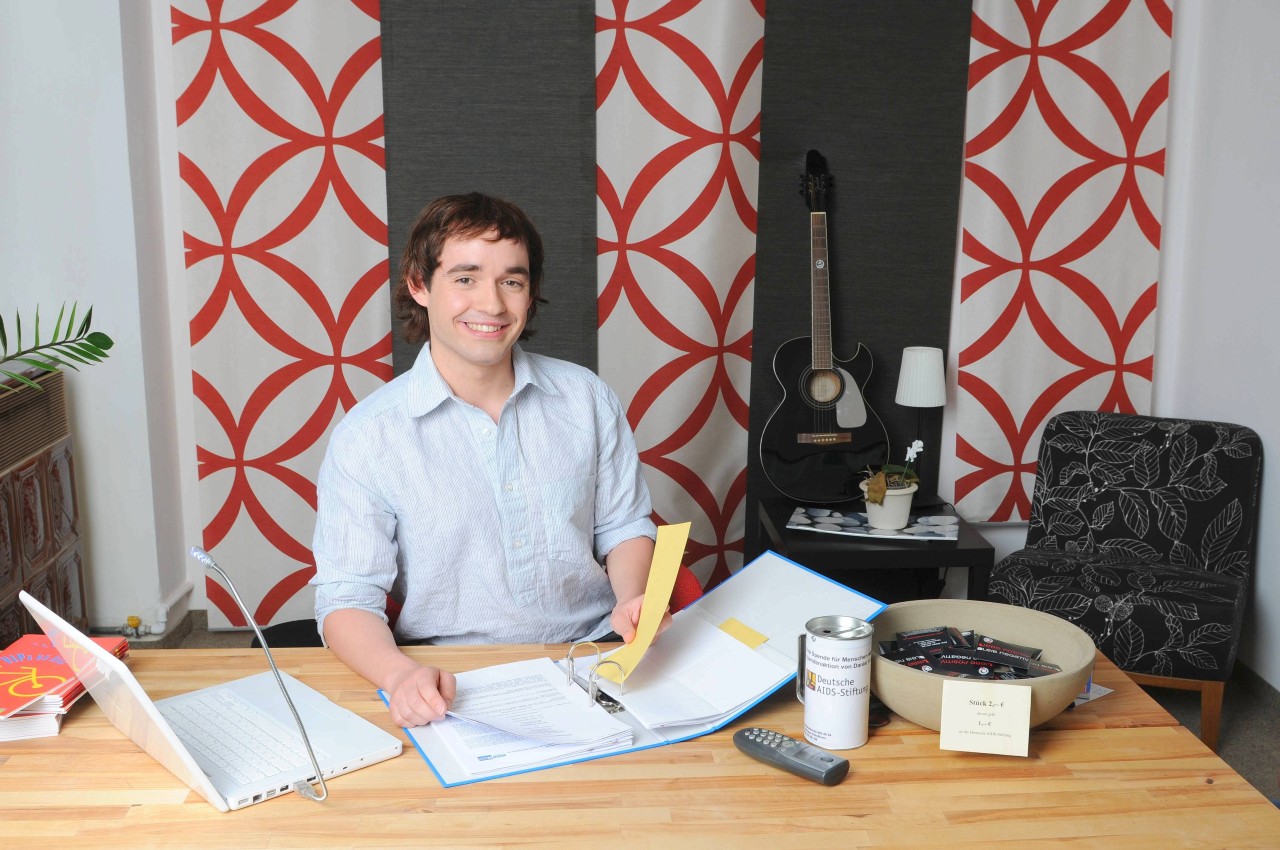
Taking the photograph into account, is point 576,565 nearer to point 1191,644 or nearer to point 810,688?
point 810,688

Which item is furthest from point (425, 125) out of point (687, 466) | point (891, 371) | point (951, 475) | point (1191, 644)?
point (1191, 644)

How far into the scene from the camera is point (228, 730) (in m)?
1.31

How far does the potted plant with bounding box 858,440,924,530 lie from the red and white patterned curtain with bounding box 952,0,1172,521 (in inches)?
18.5

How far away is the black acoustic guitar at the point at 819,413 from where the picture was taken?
3.17 m

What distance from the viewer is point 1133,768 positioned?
1236 mm

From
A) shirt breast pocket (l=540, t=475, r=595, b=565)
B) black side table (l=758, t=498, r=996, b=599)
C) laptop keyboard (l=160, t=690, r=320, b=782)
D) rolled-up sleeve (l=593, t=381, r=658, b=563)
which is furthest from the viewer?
black side table (l=758, t=498, r=996, b=599)

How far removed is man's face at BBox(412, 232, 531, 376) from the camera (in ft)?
5.73

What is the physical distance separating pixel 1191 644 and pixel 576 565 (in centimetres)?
169

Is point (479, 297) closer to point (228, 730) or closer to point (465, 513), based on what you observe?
point (465, 513)

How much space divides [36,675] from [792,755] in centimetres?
95

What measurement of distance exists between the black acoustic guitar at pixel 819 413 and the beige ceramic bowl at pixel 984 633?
172 centimetres

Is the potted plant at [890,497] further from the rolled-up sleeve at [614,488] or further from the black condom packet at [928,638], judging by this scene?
the black condom packet at [928,638]

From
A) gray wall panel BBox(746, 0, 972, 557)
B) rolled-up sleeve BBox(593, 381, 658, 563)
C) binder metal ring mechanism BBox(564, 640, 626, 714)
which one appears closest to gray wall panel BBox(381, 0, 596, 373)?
gray wall panel BBox(746, 0, 972, 557)

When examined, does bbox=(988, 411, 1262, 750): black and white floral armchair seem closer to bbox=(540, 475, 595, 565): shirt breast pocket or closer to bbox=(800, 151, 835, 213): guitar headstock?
bbox=(800, 151, 835, 213): guitar headstock
